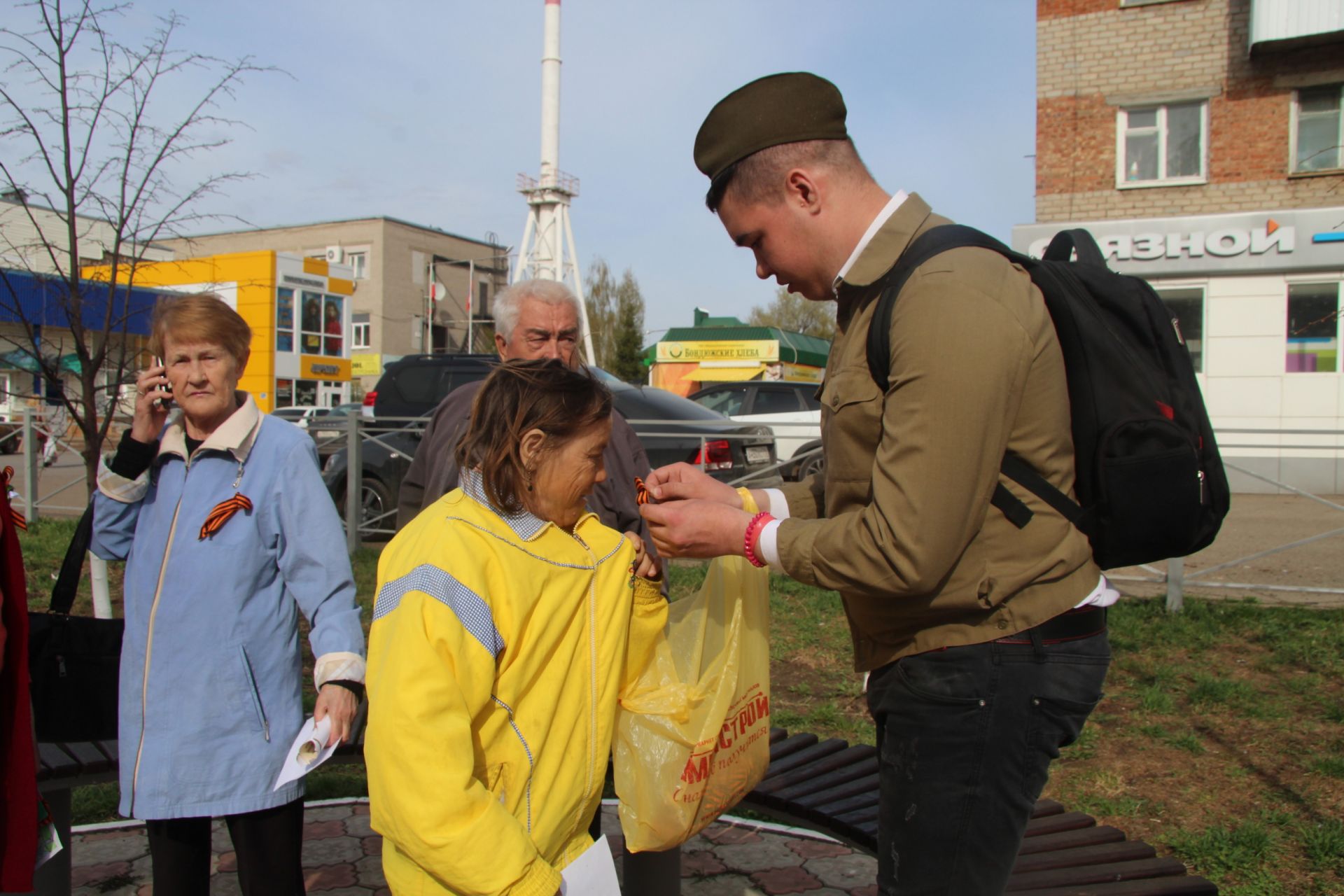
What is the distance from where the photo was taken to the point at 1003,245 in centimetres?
167

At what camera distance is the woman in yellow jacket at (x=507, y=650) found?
1591 millimetres

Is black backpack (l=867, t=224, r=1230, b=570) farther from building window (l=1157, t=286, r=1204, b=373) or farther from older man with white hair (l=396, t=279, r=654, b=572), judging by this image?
building window (l=1157, t=286, r=1204, b=373)

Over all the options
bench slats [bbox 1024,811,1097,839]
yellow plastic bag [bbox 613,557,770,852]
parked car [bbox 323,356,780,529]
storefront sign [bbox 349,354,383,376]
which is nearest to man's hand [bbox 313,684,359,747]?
yellow plastic bag [bbox 613,557,770,852]

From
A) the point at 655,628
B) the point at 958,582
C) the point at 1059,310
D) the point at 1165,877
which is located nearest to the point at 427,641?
the point at 655,628

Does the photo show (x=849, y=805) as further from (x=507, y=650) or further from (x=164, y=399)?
(x=164, y=399)

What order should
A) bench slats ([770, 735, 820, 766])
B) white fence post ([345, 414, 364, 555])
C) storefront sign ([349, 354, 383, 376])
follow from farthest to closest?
1. storefront sign ([349, 354, 383, 376])
2. white fence post ([345, 414, 364, 555])
3. bench slats ([770, 735, 820, 766])

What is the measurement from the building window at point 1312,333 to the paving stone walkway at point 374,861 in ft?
53.2

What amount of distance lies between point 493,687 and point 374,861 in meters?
2.22

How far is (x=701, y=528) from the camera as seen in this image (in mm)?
1788

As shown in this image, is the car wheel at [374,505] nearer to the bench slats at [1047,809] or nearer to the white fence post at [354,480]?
the white fence post at [354,480]

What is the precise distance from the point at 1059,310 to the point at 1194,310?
18257 mm

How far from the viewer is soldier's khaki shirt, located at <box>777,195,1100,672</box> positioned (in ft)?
4.83

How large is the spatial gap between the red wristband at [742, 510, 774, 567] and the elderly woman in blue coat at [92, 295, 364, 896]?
101cm

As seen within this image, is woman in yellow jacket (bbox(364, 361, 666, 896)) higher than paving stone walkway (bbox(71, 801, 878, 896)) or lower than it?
higher
